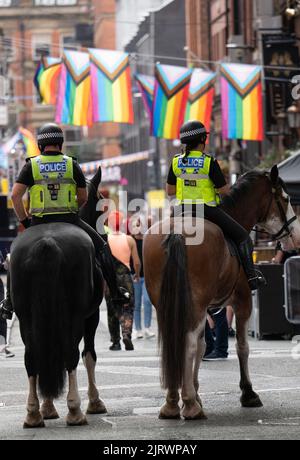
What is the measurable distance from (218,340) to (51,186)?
6.20 meters

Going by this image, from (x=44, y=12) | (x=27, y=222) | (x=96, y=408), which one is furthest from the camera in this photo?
(x=44, y=12)

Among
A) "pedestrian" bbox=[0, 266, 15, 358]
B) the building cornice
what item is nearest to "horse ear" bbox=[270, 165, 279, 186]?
"pedestrian" bbox=[0, 266, 15, 358]

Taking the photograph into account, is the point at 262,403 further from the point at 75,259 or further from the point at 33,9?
the point at 33,9

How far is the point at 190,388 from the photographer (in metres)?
11.3

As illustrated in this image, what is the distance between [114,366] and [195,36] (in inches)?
2025

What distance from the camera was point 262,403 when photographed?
40.8ft

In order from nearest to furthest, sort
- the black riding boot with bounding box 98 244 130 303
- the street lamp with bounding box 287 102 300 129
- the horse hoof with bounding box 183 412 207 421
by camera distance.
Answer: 1. the horse hoof with bounding box 183 412 207 421
2. the black riding boot with bounding box 98 244 130 303
3. the street lamp with bounding box 287 102 300 129

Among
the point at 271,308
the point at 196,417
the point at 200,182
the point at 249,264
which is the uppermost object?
the point at 200,182

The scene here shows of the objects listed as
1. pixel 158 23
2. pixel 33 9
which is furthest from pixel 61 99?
pixel 33 9

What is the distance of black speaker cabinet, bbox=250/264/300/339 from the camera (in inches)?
832

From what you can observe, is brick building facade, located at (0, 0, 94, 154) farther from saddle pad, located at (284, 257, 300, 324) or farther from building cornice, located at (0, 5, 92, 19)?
saddle pad, located at (284, 257, 300, 324)

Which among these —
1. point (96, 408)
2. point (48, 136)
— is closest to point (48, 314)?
point (96, 408)

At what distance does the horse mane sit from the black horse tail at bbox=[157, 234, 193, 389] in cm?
132

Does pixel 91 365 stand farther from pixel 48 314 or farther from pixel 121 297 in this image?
pixel 48 314
